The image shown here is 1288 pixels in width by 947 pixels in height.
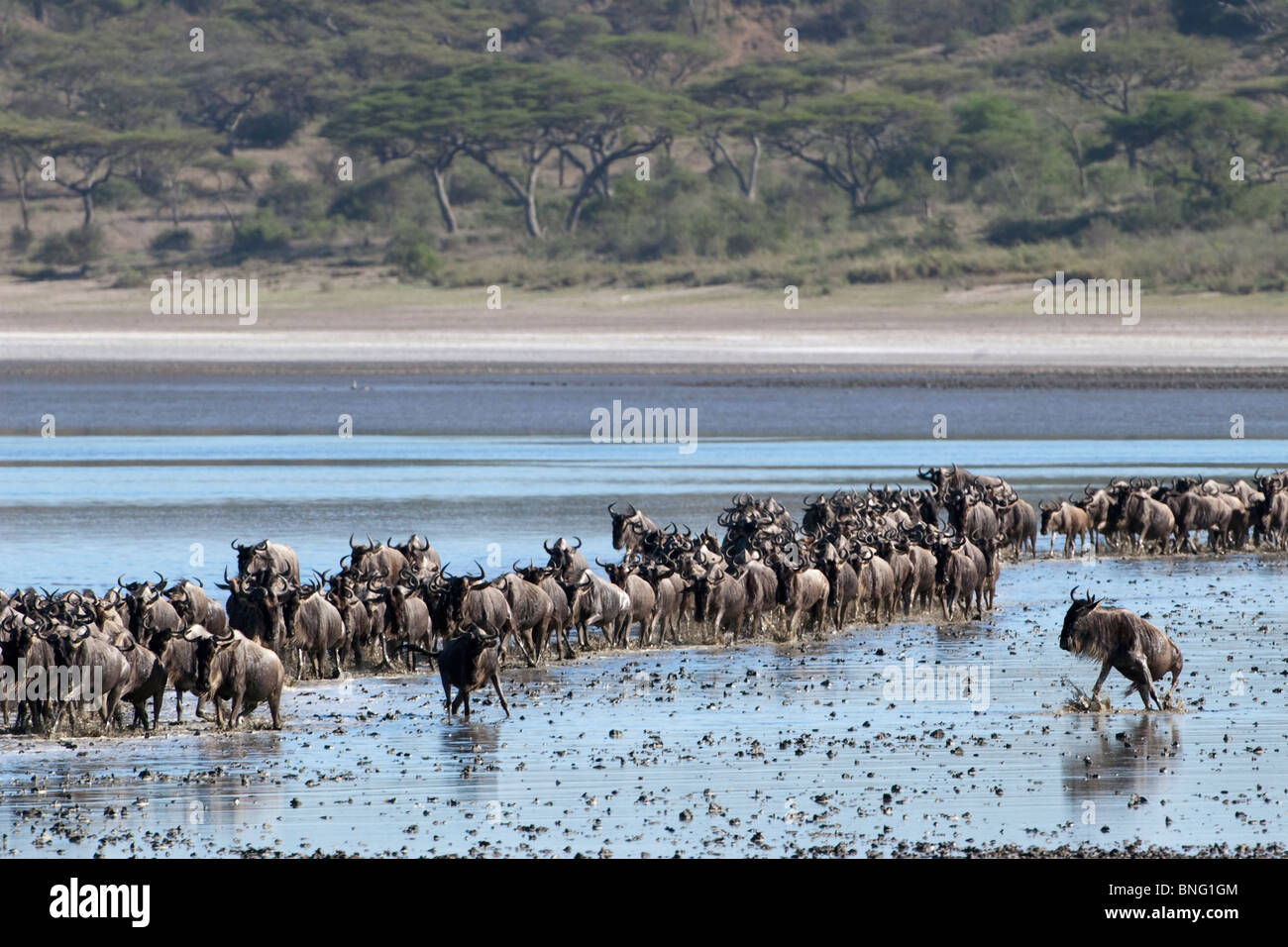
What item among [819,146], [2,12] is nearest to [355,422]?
[819,146]

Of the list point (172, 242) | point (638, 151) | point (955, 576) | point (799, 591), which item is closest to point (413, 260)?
point (172, 242)

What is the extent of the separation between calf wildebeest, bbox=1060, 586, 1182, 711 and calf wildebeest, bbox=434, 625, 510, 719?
13.6 feet

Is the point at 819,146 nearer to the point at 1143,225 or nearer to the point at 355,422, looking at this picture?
the point at 1143,225

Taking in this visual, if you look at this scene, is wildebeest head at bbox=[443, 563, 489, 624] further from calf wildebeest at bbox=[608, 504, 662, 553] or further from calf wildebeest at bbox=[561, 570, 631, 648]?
calf wildebeest at bbox=[608, 504, 662, 553]

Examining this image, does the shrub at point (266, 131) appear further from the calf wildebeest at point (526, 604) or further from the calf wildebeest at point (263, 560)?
the calf wildebeest at point (526, 604)

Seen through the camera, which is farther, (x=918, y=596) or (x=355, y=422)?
(x=355, y=422)

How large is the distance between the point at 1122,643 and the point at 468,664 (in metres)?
4.70

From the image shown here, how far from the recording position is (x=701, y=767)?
13234mm

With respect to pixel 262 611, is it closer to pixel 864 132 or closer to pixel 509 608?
pixel 509 608

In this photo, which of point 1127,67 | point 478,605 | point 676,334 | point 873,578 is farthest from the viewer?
point 1127,67

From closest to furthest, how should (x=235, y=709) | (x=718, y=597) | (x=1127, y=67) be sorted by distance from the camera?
(x=235, y=709) < (x=718, y=597) < (x=1127, y=67)

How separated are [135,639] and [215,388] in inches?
1368

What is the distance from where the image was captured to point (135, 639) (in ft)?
51.8

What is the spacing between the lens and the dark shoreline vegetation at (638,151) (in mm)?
67750
